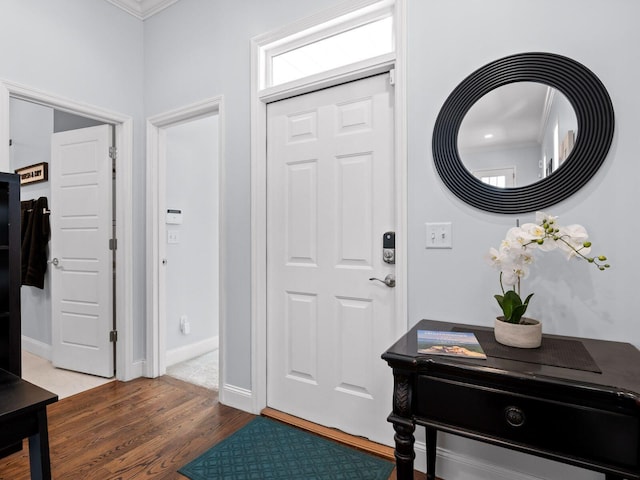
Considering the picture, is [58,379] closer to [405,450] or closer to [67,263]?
[67,263]

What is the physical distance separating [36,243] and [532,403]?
3825 mm

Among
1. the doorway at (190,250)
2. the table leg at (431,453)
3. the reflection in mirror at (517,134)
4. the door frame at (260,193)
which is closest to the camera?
the reflection in mirror at (517,134)

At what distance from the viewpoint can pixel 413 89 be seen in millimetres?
1759

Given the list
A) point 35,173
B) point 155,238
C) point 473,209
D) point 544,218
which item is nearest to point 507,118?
point 473,209

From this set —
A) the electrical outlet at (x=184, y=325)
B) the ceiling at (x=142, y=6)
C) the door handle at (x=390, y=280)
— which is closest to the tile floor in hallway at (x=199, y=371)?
the electrical outlet at (x=184, y=325)

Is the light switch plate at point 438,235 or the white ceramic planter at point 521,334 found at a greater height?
A: the light switch plate at point 438,235

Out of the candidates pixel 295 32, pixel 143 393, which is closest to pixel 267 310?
pixel 143 393

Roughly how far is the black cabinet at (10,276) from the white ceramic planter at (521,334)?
82.7 inches

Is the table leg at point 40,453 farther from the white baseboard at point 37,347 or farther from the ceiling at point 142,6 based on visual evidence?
the ceiling at point 142,6

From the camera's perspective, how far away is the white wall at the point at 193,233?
3.23m

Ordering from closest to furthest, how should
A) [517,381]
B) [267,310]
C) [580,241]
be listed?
[517,381] < [580,241] < [267,310]

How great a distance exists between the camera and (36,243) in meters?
3.20

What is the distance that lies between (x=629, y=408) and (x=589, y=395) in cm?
9

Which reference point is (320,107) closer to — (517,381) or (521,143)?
(521,143)
